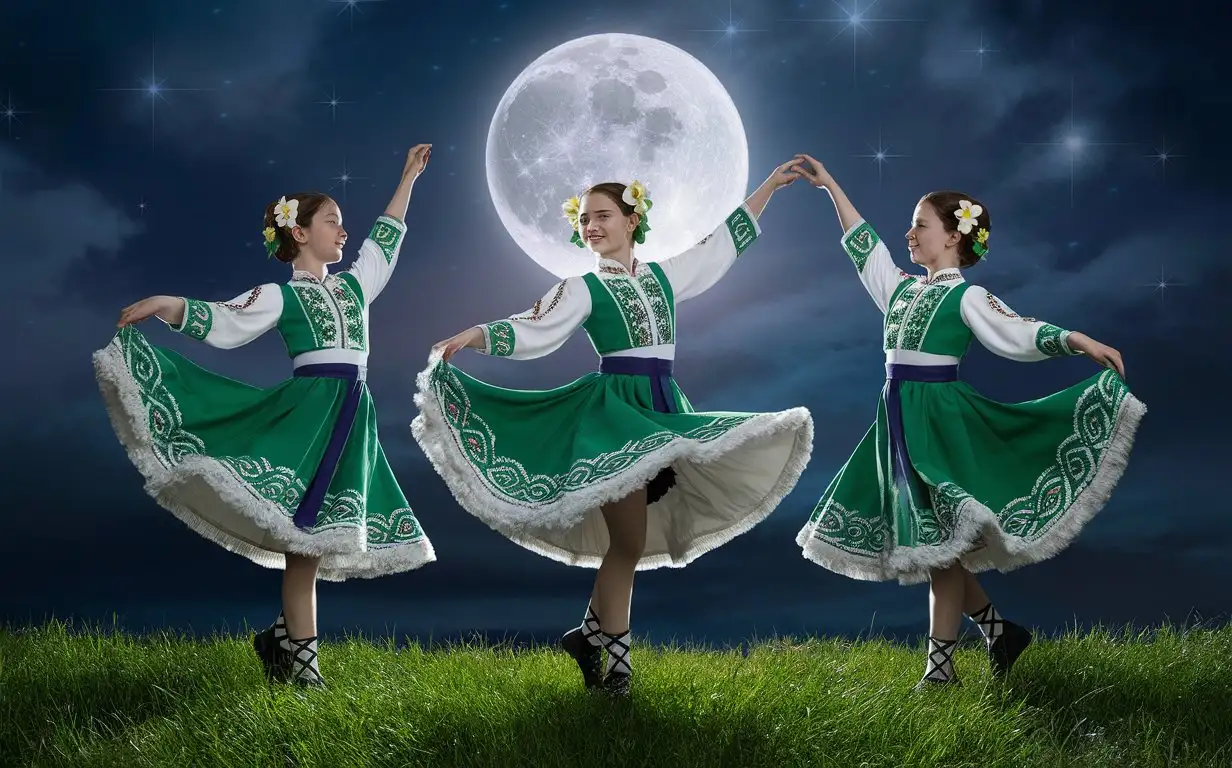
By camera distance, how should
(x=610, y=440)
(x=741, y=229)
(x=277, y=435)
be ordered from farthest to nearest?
(x=741, y=229), (x=277, y=435), (x=610, y=440)

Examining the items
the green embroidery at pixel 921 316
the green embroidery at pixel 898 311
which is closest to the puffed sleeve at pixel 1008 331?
the green embroidery at pixel 921 316

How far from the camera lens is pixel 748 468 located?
4770mm

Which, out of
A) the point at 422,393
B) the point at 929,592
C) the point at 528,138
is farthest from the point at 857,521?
the point at 528,138

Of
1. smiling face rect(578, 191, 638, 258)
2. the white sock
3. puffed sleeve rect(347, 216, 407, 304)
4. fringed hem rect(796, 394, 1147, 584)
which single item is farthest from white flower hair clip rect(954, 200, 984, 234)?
puffed sleeve rect(347, 216, 407, 304)

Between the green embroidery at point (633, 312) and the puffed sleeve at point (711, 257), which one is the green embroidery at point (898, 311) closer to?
the puffed sleeve at point (711, 257)

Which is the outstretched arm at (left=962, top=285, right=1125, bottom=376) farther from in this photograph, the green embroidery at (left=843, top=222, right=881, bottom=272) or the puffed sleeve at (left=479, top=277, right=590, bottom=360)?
the puffed sleeve at (left=479, top=277, right=590, bottom=360)

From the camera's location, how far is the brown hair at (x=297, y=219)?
516 centimetres

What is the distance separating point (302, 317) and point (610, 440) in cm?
143

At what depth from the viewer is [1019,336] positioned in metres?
4.87

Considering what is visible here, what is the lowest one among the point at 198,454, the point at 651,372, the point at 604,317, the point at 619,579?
the point at 619,579

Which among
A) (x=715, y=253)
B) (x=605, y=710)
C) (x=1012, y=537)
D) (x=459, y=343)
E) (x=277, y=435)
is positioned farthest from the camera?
(x=715, y=253)

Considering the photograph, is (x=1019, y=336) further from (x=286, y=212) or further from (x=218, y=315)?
(x=218, y=315)

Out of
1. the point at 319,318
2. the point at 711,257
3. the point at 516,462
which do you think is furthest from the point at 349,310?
the point at 711,257

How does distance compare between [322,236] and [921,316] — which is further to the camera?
[322,236]
